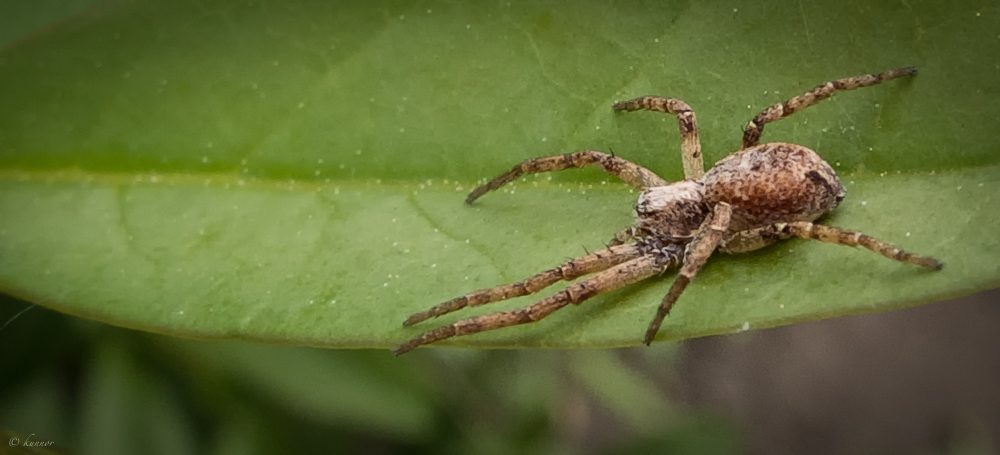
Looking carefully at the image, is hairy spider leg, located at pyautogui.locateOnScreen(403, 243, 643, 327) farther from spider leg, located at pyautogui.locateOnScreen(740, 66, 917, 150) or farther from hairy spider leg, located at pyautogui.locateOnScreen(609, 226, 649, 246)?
spider leg, located at pyautogui.locateOnScreen(740, 66, 917, 150)

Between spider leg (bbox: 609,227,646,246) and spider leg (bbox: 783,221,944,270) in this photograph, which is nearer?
spider leg (bbox: 783,221,944,270)

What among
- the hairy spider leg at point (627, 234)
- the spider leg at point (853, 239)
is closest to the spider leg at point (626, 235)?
the hairy spider leg at point (627, 234)

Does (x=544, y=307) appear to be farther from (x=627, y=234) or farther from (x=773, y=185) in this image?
(x=773, y=185)

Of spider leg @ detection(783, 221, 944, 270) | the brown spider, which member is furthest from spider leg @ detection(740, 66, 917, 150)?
spider leg @ detection(783, 221, 944, 270)

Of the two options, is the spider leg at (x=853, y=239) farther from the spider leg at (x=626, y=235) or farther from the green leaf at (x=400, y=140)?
the spider leg at (x=626, y=235)

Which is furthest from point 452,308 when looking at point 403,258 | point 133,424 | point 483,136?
point 133,424

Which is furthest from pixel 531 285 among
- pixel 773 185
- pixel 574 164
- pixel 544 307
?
pixel 773 185

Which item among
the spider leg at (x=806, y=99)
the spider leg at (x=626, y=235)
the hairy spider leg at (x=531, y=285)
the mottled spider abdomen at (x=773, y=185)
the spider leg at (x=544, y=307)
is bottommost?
the spider leg at (x=544, y=307)
